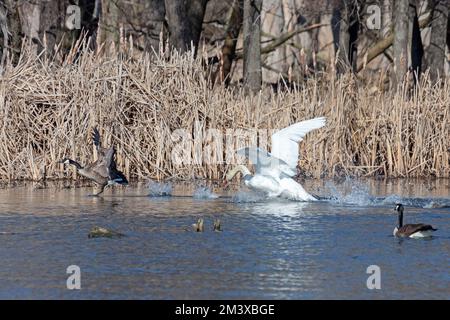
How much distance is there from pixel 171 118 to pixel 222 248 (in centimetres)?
719

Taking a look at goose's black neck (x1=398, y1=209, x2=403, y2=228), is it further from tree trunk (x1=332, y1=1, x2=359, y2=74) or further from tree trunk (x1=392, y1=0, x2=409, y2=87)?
tree trunk (x1=332, y1=1, x2=359, y2=74)

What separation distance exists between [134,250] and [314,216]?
3.17 m

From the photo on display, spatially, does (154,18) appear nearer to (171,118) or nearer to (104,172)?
(171,118)

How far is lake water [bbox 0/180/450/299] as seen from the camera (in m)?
9.39

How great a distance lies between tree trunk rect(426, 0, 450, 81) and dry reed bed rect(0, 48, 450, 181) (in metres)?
8.81

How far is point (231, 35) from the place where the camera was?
2942 cm

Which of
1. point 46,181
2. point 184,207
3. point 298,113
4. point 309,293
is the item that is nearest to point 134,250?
point 309,293

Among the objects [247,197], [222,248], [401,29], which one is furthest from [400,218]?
[401,29]

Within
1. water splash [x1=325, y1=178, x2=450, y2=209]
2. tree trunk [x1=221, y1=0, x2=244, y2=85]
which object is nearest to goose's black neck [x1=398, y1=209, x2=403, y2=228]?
water splash [x1=325, y1=178, x2=450, y2=209]

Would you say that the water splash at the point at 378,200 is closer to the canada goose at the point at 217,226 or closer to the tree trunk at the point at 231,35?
the canada goose at the point at 217,226

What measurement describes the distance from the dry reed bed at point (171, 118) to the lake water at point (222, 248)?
80.1 inches
